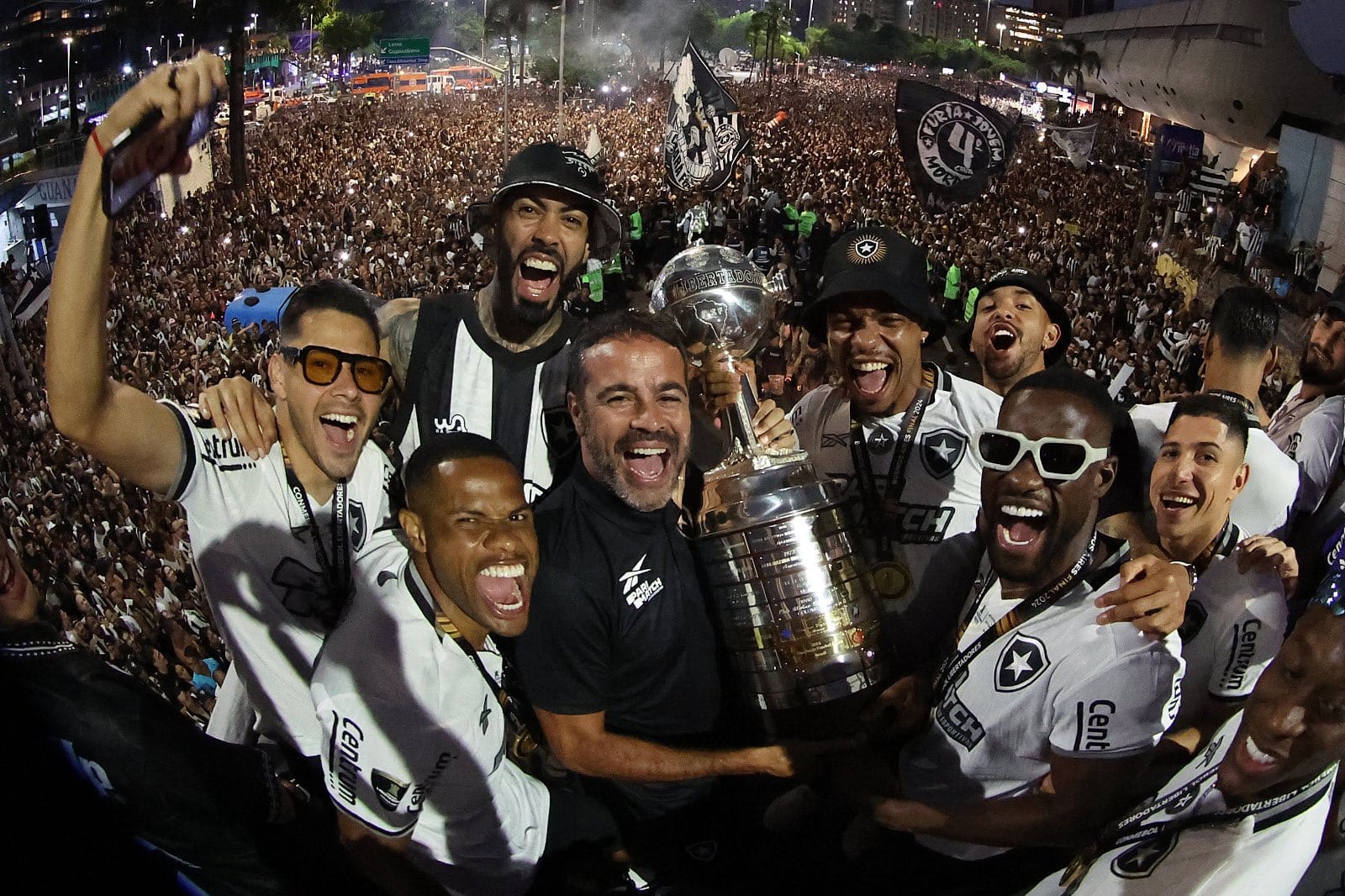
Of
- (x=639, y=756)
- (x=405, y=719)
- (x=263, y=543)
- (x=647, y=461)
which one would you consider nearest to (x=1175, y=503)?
(x=647, y=461)

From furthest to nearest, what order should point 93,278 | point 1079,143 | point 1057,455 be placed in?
1. point 1079,143
2. point 1057,455
3. point 93,278

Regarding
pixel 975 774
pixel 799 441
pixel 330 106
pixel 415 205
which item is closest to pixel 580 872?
pixel 975 774

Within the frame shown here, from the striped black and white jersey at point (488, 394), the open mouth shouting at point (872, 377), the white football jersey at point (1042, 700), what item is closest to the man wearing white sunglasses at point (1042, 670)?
the white football jersey at point (1042, 700)

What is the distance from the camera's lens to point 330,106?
5.64 ft

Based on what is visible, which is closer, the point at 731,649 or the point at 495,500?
the point at 495,500

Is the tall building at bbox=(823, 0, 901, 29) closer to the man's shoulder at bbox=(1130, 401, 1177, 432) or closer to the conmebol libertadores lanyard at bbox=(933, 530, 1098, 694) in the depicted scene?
the man's shoulder at bbox=(1130, 401, 1177, 432)

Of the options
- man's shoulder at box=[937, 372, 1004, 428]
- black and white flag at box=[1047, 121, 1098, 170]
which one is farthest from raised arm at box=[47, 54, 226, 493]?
black and white flag at box=[1047, 121, 1098, 170]

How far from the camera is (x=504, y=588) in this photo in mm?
1192

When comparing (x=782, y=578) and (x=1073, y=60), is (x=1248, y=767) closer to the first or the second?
(x=782, y=578)

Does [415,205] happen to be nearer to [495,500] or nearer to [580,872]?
[495,500]

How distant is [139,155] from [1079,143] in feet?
6.58

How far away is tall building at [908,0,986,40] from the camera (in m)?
1.77

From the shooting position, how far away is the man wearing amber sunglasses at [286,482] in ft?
4.21

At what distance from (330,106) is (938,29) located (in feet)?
3.87
